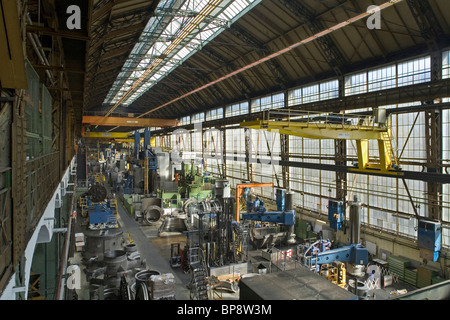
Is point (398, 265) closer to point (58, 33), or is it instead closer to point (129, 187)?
point (58, 33)

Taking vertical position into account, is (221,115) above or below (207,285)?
above

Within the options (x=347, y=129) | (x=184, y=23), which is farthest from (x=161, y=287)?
(x=184, y=23)

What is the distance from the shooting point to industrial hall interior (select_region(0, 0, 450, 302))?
18.2ft

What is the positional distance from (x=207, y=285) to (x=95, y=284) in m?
4.79

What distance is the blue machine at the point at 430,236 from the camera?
1270 centimetres

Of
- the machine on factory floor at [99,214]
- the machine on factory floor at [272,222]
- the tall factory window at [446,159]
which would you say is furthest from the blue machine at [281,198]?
the machine on factory floor at [99,214]

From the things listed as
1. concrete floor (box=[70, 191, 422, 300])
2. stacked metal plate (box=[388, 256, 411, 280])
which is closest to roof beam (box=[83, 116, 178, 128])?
concrete floor (box=[70, 191, 422, 300])

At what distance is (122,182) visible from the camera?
3775 cm

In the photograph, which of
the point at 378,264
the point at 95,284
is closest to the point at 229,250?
the point at 95,284

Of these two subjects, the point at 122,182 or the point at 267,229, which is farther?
the point at 122,182

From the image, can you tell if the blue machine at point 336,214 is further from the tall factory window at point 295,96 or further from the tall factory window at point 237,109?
the tall factory window at point 237,109

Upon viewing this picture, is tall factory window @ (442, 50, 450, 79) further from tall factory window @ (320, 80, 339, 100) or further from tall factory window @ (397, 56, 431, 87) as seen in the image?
tall factory window @ (320, 80, 339, 100)

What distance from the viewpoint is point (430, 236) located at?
1281cm
